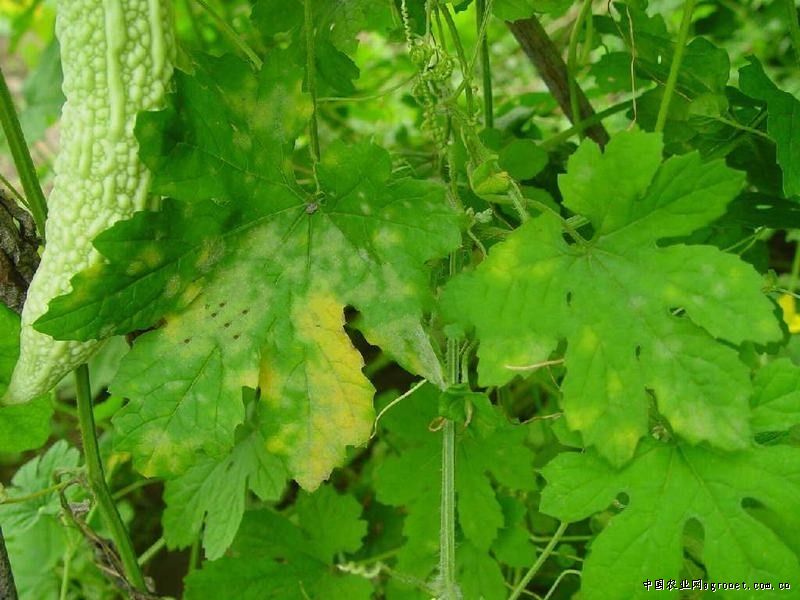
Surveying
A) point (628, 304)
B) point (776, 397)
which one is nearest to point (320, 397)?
point (628, 304)

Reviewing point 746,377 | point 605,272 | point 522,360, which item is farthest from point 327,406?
point 746,377

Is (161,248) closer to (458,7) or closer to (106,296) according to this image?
(106,296)

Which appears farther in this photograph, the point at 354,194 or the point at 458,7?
the point at 458,7

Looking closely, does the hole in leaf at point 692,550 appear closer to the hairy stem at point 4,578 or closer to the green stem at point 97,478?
the green stem at point 97,478

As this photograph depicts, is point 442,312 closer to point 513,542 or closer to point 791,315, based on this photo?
point 513,542

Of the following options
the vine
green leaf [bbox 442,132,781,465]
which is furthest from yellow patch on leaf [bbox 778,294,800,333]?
green leaf [bbox 442,132,781,465]

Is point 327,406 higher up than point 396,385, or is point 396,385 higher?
point 327,406
